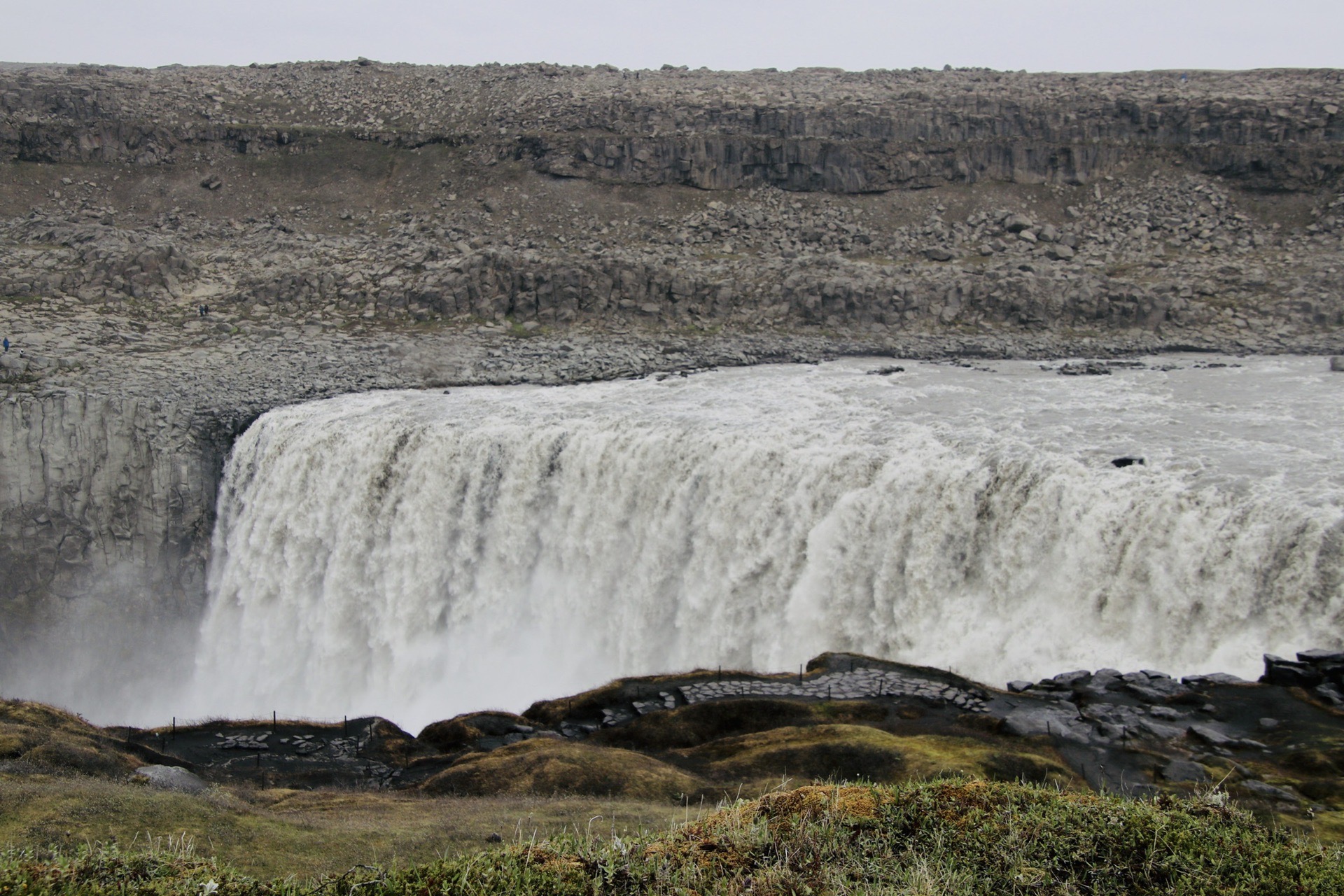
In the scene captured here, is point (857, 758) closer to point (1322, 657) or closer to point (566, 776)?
point (566, 776)

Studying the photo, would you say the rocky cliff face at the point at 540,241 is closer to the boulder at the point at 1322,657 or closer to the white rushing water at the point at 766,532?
the white rushing water at the point at 766,532

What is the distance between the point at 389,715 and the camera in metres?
30.2

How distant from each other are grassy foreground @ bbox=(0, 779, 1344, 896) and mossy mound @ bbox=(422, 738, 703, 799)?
5463mm

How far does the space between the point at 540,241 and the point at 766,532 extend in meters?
37.1

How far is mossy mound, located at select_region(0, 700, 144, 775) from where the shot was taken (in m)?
16.1

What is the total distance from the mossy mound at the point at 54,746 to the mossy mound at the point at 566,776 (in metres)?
5.46

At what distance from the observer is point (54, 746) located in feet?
55.6

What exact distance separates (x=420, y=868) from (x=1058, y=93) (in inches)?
2780

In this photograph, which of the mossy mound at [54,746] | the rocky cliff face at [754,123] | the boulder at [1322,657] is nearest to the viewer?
the mossy mound at [54,746]

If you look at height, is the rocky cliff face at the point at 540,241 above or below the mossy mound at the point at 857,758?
above

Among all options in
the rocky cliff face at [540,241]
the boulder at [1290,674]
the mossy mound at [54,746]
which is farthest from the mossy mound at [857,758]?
the rocky cliff face at [540,241]

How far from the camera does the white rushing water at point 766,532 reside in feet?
68.8

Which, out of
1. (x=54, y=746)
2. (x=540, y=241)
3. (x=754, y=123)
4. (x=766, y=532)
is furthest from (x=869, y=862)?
(x=754, y=123)

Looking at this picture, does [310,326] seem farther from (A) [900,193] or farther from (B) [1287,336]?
(B) [1287,336]
